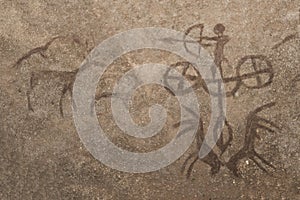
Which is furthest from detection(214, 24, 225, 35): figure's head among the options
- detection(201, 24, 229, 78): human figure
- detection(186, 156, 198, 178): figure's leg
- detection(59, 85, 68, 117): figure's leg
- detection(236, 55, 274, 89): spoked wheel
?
detection(59, 85, 68, 117): figure's leg

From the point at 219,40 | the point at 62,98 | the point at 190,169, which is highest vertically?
the point at 219,40

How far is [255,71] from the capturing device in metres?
3.21

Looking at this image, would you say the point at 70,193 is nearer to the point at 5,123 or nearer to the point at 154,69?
the point at 5,123

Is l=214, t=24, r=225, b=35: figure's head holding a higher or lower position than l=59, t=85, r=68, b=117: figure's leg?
higher

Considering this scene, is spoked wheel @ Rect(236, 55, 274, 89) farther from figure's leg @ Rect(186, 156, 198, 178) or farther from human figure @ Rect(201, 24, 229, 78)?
figure's leg @ Rect(186, 156, 198, 178)

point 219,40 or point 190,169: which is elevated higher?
point 219,40

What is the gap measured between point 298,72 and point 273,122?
0.34 metres

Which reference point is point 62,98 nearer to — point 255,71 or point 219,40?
point 219,40

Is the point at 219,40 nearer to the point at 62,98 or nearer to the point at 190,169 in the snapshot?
the point at 190,169

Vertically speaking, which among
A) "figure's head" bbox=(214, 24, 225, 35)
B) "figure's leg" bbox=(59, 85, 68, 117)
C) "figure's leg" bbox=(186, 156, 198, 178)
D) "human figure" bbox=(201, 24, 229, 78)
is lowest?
"figure's leg" bbox=(186, 156, 198, 178)

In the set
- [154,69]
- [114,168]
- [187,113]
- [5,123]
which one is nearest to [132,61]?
[154,69]

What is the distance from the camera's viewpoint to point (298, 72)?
10.5 feet

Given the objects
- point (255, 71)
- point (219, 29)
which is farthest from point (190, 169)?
point (219, 29)

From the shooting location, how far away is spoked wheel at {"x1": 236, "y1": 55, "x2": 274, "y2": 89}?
3213mm
